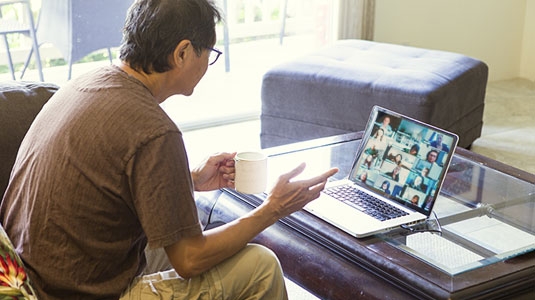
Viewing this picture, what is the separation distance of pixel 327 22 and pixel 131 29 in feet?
9.36

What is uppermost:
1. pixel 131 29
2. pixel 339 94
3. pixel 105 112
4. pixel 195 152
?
pixel 131 29

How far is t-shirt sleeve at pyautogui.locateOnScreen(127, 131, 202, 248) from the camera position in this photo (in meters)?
1.55

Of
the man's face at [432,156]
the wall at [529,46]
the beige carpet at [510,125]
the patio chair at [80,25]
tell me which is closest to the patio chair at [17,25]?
the patio chair at [80,25]

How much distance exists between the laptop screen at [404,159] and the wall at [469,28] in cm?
258

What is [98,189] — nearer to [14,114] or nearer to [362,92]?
[14,114]

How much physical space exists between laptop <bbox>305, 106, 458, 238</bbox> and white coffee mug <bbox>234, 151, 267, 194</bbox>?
15 cm

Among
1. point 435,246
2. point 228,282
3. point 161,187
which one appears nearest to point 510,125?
point 435,246

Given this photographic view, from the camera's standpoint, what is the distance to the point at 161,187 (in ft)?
5.08

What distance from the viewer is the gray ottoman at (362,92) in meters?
3.34

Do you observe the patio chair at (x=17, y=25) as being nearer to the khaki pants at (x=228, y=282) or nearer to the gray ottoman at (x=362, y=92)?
the gray ottoman at (x=362, y=92)

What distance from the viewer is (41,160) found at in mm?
1625

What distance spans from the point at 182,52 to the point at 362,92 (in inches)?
69.8

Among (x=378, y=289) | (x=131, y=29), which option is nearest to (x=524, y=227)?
(x=378, y=289)

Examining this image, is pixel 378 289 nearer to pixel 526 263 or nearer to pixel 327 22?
pixel 526 263
